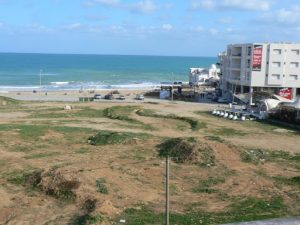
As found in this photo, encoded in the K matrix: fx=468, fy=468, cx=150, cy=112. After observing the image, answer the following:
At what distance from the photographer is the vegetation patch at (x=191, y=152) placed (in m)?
27.8

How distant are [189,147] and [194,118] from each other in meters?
21.4

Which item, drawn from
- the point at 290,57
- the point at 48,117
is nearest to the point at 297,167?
the point at 48,117

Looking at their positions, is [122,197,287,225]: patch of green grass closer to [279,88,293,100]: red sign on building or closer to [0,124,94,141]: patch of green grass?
[0,124,94,141]: patch of green grass

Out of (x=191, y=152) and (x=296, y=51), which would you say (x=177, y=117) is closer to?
(x=191, y=152)

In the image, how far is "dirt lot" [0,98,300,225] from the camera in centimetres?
1878

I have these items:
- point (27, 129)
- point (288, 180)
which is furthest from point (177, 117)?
point (288, 180)

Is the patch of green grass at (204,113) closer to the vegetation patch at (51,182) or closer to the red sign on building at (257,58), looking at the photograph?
the red sign on building at (257,58)

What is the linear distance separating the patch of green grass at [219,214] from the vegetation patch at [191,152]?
24.1ft

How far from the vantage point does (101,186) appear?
71.5 feet

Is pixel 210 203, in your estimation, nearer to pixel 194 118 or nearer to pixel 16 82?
pixel 194 118

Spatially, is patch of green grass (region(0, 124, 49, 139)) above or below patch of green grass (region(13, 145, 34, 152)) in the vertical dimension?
above

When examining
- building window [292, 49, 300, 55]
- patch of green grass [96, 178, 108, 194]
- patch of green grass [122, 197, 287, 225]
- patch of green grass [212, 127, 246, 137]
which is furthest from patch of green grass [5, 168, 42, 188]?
building window [292, 49, 300, 55]

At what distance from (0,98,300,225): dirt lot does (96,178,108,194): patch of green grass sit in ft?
0.15

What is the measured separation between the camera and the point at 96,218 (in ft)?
55.8
